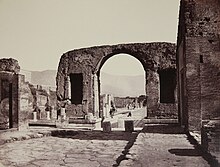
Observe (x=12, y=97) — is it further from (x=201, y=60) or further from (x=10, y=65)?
(x=201, y=60)

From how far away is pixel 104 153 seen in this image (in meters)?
6.04

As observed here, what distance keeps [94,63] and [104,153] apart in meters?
8.59

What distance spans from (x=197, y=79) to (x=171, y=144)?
2058 mm

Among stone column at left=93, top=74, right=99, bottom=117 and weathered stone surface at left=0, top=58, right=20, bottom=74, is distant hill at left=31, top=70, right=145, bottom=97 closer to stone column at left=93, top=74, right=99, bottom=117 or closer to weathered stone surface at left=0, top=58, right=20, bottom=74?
stone column at left=93, top=74, right=99, bottom=117

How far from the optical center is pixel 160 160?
430cm

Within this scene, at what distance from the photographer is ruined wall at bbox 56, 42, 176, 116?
1309cm

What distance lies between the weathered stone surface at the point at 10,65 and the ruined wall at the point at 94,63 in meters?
3.76

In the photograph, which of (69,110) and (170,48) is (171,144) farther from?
(69,110)

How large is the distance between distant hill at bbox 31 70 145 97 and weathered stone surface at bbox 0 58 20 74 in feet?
221

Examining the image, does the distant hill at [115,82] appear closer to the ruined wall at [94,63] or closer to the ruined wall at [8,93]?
the ruined wall at [94,63]

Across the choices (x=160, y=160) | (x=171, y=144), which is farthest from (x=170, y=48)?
(x=160, y=160)

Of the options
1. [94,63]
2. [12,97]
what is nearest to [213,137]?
[12,97]

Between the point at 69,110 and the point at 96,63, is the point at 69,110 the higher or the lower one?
the lower one

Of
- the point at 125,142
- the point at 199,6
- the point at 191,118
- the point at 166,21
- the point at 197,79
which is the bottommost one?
the point at 125,142
